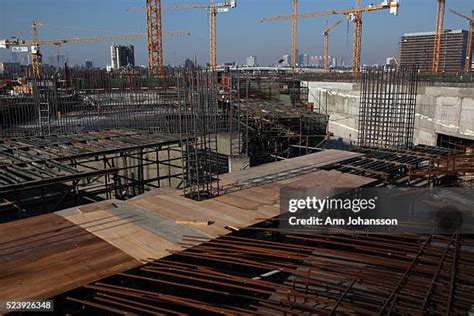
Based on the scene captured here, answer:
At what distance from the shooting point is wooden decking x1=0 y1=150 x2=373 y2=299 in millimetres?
4891

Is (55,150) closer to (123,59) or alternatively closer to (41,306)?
(41,306)

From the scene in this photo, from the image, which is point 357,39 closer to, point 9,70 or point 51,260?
point 9,70

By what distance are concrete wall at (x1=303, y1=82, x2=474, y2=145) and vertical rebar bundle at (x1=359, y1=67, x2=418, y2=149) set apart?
396 cm

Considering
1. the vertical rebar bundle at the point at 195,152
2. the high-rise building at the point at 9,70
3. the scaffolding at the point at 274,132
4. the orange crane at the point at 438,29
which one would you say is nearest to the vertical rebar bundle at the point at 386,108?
the scaffolding at the point at 274,132

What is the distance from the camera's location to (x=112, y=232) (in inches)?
245

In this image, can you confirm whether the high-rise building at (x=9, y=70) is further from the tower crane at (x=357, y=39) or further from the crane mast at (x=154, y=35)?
the tower crane at (x=357, y=39)

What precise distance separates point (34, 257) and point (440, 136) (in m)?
20.2

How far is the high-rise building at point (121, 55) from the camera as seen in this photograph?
104 meters

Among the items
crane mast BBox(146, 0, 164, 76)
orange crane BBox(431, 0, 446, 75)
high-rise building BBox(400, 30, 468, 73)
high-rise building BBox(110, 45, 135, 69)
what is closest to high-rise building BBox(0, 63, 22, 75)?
crane mast BBox(146, 0, 164, 76)

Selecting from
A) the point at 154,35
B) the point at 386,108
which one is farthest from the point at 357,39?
the point at 386,108

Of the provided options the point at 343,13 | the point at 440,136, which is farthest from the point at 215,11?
the point at 440,136

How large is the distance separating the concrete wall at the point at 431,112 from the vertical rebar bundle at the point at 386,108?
3963mm

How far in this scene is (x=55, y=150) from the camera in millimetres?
10844

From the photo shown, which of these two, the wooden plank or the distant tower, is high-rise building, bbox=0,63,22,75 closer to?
the wooden plank
